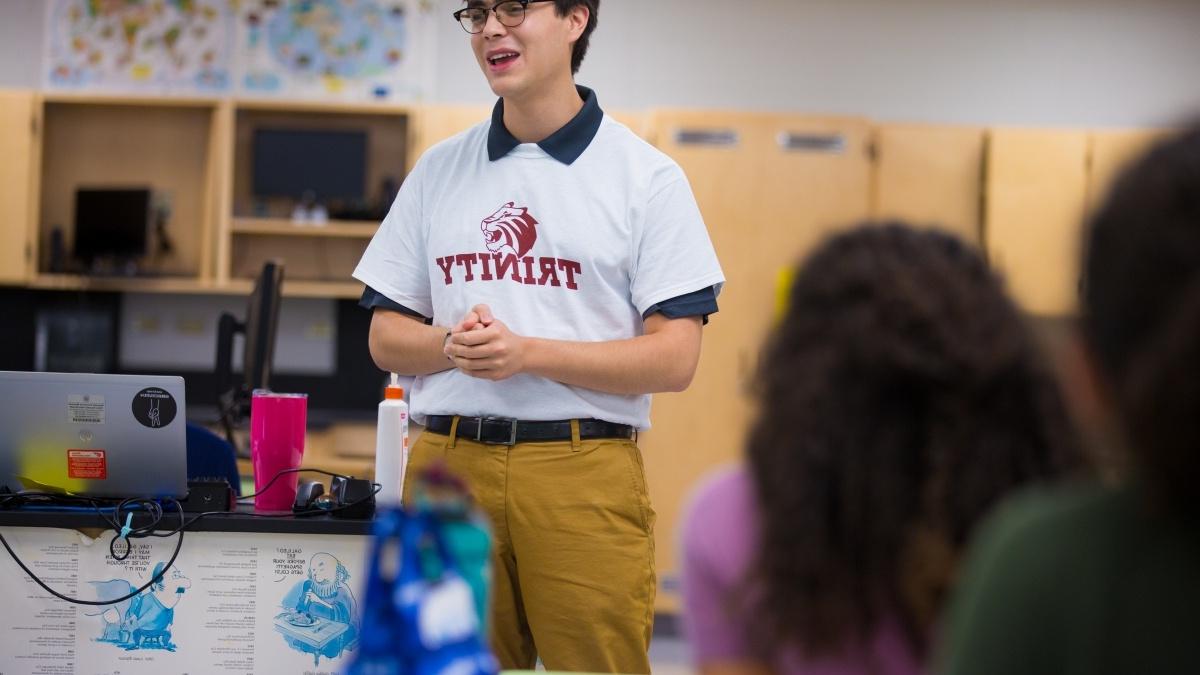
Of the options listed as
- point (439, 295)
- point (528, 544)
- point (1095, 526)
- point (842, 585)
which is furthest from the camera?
point (439, 295)

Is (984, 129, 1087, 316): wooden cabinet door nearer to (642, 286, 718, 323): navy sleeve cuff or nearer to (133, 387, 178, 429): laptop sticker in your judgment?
(642, 286, 718, 323): navy sleeve cuff

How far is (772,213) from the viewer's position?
15.2ft

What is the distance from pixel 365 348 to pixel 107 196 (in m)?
1.23

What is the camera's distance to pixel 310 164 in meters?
4.89

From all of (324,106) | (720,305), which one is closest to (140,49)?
(324,106)

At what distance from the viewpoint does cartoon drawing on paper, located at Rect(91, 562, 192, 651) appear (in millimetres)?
1890

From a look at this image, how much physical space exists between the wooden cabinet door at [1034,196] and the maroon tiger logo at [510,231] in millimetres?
3269

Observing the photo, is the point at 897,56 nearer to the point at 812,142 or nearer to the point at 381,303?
the point at 812,142


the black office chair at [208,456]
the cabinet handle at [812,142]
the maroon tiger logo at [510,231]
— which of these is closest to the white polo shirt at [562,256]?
the maroon tiger logo at [510,231]

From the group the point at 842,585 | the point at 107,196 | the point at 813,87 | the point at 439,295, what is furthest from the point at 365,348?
the point at 842,585

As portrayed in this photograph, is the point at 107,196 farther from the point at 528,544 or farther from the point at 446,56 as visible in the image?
the point at 528,544

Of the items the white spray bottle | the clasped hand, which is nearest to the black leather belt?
the clasped hand

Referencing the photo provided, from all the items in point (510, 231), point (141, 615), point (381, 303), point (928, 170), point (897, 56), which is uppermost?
point (897, 56)

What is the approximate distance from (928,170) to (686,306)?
125 inches
